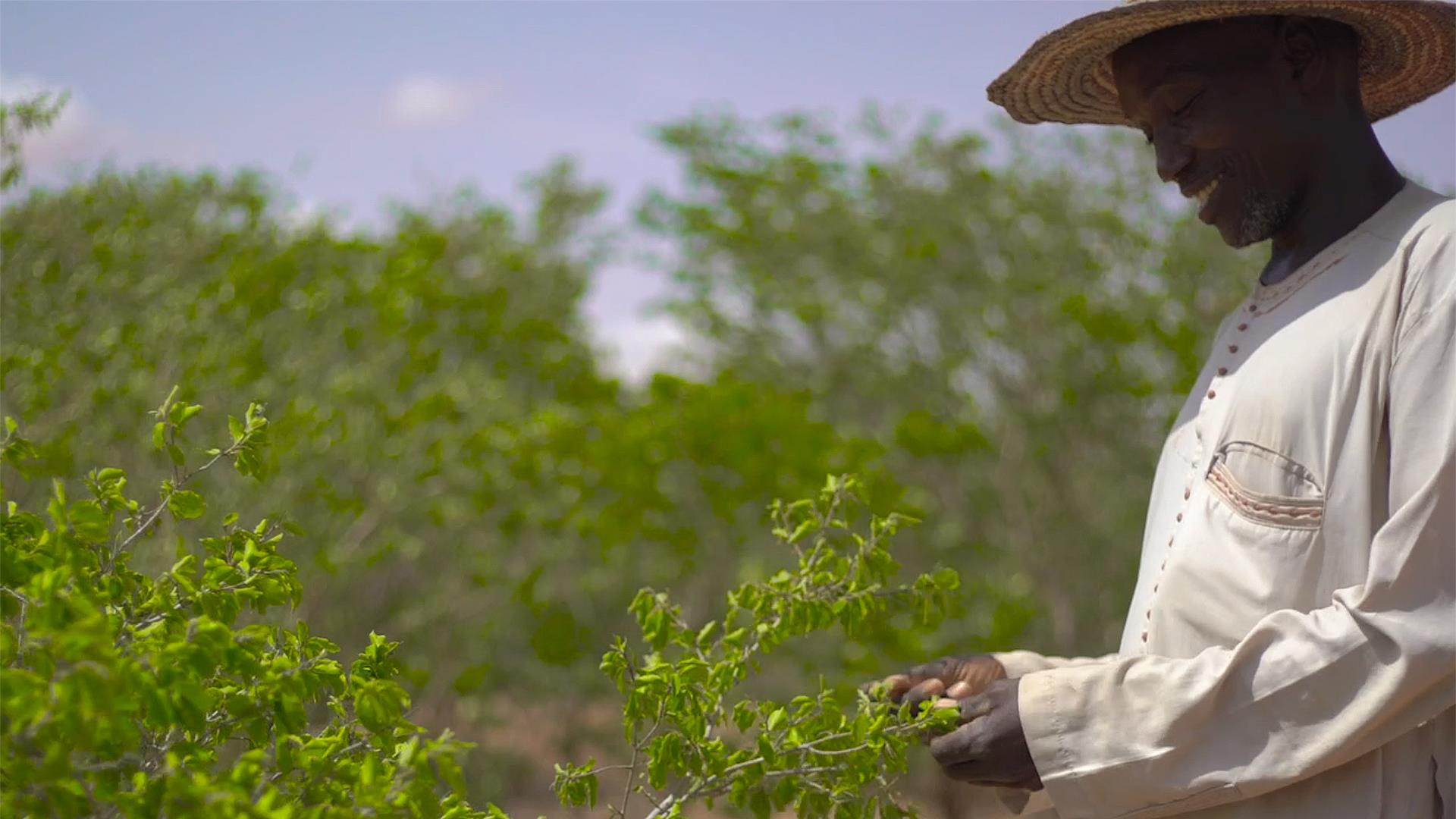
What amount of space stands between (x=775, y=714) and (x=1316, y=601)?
2.71ft

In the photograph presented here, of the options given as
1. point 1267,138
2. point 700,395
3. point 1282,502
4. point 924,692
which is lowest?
point 924,692

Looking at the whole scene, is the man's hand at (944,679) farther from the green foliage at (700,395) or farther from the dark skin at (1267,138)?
the green foliage at (700,395)

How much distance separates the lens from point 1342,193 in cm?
237

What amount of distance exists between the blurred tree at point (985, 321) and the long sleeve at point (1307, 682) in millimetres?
11232

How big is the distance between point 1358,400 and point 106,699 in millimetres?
1677

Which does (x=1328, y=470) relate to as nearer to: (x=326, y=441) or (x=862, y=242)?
(x=326, y=441)

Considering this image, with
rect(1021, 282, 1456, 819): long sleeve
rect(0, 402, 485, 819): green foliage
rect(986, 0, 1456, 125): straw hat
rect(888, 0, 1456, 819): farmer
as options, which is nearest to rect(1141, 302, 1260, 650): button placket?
rect(888, 0, 1456, 819): farmer

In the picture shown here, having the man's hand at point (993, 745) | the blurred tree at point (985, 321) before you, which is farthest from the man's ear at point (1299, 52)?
the blurred tree at point (985, 321)

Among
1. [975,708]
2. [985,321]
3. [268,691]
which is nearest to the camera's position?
[268,691]

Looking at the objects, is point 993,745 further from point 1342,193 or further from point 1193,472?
point 1342,193

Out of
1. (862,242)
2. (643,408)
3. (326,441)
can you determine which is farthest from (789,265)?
(326,441)

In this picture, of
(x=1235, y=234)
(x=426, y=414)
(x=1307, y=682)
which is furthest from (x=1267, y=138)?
(x=426, y=414)

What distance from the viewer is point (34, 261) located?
711 centimetres

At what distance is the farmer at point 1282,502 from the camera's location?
201 centimetres
